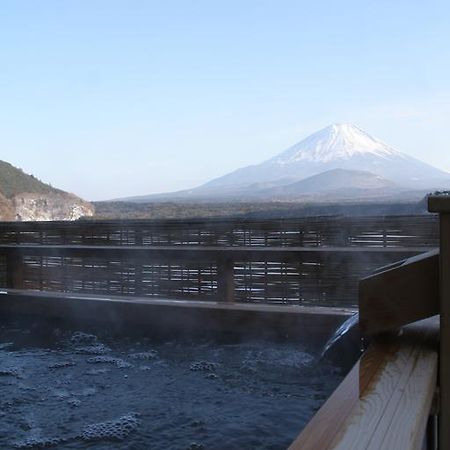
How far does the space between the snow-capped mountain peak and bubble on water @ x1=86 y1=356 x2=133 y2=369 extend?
165 m

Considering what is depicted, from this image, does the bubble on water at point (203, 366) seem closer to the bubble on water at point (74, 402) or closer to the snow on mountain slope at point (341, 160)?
the bubble on water at point (74, 402)

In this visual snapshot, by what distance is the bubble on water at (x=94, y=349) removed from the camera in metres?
3.84

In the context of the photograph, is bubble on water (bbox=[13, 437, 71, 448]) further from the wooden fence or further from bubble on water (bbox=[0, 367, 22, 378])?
the wooden fence

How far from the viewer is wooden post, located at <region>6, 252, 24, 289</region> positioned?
5.13m

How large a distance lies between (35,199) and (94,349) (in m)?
15.8

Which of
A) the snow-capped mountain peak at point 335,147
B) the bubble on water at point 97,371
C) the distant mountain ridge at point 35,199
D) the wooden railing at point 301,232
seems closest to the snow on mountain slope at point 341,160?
the snow-capped mountain peak at point 335,147

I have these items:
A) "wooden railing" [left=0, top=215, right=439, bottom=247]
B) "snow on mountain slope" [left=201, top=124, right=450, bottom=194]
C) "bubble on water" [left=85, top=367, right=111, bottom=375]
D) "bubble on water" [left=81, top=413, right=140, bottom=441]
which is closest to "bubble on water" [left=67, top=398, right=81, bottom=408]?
"bubble on water" [left=81, top=413, right=140, bottom=441]

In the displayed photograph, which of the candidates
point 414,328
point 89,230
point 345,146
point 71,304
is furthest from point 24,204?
point 345,146

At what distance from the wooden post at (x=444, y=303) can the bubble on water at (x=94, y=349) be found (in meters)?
2.97

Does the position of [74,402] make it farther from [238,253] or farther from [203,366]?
[238,253]

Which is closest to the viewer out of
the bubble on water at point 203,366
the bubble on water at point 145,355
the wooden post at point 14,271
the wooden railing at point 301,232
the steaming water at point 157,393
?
the steaming water at point 157,393

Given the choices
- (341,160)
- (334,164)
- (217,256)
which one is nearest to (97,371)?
(217,256)

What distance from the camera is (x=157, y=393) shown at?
3.03 m

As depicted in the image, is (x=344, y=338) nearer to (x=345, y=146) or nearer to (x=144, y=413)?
(x=144, y=413)
